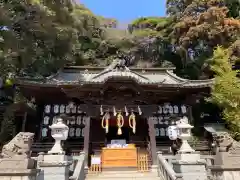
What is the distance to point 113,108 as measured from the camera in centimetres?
1259

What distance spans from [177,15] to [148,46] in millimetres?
5412

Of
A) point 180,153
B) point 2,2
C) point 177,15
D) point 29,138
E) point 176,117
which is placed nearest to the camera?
point 29,138

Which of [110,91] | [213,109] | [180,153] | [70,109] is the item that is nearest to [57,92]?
[70,109]

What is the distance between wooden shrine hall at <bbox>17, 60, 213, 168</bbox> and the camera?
11.8 metres

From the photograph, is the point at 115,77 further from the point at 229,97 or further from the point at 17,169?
the point at 17,169

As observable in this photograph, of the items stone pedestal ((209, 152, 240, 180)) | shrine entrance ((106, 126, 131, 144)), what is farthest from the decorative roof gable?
stone pedestal ((209, 152, 240, 180))

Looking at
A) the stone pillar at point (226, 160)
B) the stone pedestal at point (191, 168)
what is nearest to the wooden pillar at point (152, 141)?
the stone pedestal at point (191, 168)

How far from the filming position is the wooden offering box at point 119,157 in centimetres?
1145

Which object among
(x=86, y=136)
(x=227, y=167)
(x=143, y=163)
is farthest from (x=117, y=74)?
(x=227, y=167)

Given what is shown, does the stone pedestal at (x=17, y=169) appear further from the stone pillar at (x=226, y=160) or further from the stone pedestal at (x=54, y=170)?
the stone pillar at (x=226, y=160)

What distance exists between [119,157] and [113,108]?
2.52 m

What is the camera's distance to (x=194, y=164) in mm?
7320

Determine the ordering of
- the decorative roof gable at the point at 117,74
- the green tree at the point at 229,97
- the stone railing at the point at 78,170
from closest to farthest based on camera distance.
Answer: the stone railing at the point at 78,170
the green tree at the point at 229,97
the decorative roof gable at the point at 117,74

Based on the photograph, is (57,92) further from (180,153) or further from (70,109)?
(180,153)
